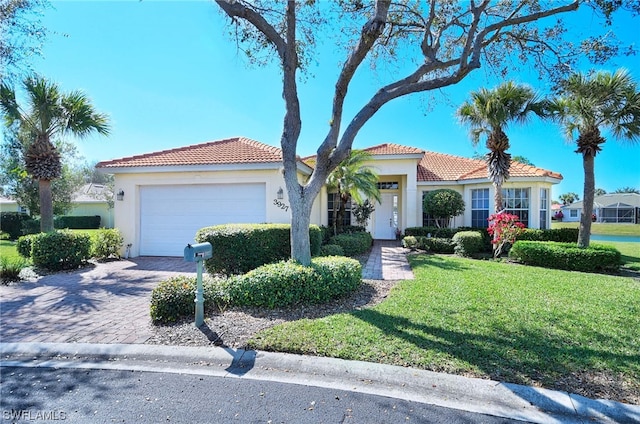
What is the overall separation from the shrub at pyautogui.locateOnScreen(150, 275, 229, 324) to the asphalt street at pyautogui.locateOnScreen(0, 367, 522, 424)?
1498mm

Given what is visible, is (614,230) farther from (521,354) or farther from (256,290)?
(256,290)

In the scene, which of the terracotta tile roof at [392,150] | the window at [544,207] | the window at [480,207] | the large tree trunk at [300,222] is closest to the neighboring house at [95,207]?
the terracotta tile roof at [392,150]

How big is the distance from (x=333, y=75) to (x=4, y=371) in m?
9.27

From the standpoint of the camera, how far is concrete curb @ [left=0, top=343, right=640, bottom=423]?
3.03 metres

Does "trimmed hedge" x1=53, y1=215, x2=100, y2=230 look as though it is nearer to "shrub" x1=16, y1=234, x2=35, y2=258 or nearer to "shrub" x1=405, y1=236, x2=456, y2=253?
"shrub" x1=16, y1=234, x2=35, y2=258

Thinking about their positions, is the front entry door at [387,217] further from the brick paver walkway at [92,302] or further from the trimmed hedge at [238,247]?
the trimmed hedge at [238,247]

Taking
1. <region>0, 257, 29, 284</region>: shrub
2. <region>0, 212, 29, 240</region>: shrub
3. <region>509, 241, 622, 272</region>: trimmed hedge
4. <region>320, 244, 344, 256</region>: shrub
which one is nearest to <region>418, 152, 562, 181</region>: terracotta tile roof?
<region>509, 241, 622, 272</region>: trimmed hedge

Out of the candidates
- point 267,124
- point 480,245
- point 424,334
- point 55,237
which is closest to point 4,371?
point 424,334

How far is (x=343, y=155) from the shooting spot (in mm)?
6590

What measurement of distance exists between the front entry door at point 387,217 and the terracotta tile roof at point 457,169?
7.27ft

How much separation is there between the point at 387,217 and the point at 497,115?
8587mm

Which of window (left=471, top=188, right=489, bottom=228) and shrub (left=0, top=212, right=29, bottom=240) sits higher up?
window (left=471, top=188, right=489, bottom=228)

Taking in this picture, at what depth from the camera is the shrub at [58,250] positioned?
9594mm

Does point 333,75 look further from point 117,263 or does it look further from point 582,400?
point 117,263
